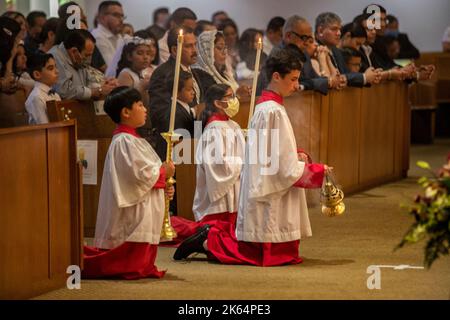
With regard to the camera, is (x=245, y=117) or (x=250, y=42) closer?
(x=245, y=117)

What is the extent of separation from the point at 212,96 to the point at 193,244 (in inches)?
43.4

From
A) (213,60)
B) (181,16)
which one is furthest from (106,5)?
(213,60)

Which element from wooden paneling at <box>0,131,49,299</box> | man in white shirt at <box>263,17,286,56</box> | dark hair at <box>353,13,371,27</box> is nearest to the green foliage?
wooden paneling at <box>0,131,49,299</box>

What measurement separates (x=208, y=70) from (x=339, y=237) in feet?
5.75

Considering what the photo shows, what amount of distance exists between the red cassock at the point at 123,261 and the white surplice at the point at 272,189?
1.96 feet

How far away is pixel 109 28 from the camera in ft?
29.0

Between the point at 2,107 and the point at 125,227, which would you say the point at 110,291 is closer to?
the point at 125,227

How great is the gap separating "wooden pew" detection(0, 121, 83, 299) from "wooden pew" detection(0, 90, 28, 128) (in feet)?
4.11

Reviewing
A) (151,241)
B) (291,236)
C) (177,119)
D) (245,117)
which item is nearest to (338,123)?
(245,117)

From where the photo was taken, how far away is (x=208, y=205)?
6.93 metres

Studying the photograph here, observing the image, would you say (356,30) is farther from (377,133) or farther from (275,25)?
(275,25)

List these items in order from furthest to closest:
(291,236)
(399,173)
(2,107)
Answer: (399,173), (2,107), (291,236)

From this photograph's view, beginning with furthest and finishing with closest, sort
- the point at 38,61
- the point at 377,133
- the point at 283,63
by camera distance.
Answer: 1. the point at 377,133
2. the point at 38,61
3. the point at 283,63

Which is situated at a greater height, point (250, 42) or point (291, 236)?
point (250, 42)
